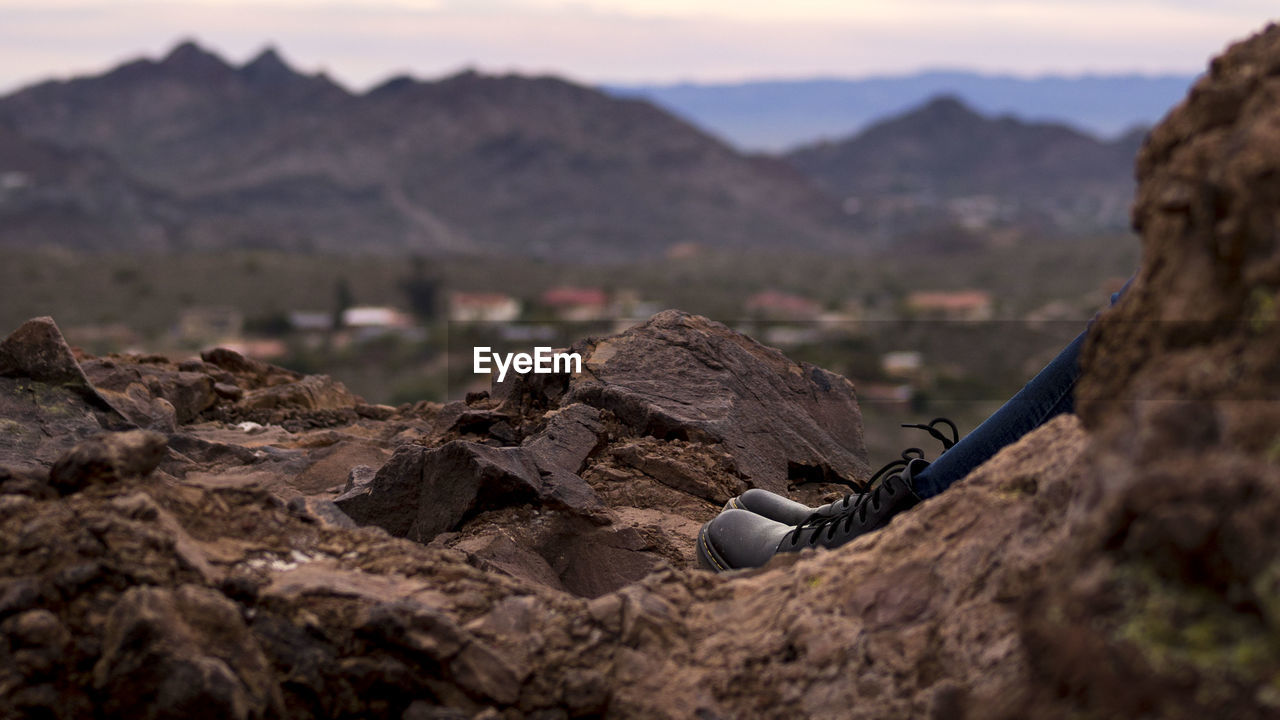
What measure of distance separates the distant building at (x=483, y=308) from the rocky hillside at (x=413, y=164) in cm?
4168

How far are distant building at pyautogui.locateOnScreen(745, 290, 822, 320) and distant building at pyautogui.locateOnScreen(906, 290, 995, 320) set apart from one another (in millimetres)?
4349

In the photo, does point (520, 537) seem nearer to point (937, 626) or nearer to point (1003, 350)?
point (937, 626)

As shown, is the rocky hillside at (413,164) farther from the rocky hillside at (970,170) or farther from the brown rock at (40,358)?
the brown rock at (40,358)

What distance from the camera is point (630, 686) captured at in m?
2.72

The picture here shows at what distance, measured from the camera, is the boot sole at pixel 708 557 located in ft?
12.9

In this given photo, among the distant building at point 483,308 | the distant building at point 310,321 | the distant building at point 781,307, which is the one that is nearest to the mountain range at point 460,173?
the distant building at point 483,308

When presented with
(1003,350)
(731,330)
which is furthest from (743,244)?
(731,330)

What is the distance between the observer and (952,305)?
177 ft

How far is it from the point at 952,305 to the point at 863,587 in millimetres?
52784

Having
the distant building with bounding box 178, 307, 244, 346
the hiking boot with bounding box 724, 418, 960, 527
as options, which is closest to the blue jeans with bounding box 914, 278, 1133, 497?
the hiking boot with bounding box 724, 418, 960, 527

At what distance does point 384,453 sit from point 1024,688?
4221mm

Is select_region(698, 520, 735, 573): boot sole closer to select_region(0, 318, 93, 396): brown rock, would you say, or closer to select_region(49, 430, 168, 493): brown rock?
select_region(49, 430, 168, 493): brown rock

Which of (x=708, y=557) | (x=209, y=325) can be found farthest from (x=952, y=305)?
(x=708, y=557)

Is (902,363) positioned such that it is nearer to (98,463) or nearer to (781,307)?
(781,307)
